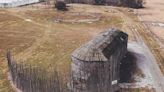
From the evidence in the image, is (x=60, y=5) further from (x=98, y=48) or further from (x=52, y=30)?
(x=98, y=48)

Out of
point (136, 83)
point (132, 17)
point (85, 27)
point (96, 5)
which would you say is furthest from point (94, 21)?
point (136, 83)

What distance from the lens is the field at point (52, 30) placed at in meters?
53.8

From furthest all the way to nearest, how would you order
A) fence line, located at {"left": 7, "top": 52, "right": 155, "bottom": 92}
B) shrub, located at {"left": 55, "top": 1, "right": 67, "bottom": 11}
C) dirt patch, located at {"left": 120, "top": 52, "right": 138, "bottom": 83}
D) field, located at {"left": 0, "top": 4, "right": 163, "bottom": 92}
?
shrub, located at {"left": 55, "top": 1, "right": 67, "bottom": 11} → field, located at {"left": 0, "top": 4, "right": 163, "bottom": 92} → dirt patch, located at {"left": 120, "top": 52, "right": 138, "bottom": 83} → fence line, located at {"left": 7, "top": 52, "right": 155, "bottom": 92}

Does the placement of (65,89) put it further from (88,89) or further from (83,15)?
(83,15)

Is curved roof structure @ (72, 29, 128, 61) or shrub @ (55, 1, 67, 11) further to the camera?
shrub @ (55, 1, 67, 11)

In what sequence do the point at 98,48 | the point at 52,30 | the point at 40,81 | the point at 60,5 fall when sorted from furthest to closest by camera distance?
the point at 60,5
the point at 52,30
the point at 98,48
the point at 40,81

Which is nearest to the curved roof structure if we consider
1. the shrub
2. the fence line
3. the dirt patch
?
the fence line

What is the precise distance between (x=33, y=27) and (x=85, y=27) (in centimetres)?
1179

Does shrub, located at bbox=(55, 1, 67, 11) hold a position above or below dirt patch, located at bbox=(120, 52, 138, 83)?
above

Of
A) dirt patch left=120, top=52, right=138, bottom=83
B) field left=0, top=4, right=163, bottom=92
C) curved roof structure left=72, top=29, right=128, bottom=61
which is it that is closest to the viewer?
curved roof structure left=72, top=29, right=128, bottom=61

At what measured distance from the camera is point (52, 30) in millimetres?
71125

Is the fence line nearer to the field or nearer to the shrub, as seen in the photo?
the field

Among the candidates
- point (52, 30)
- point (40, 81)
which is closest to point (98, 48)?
point (40, 81)

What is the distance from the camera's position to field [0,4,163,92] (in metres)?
53.8
